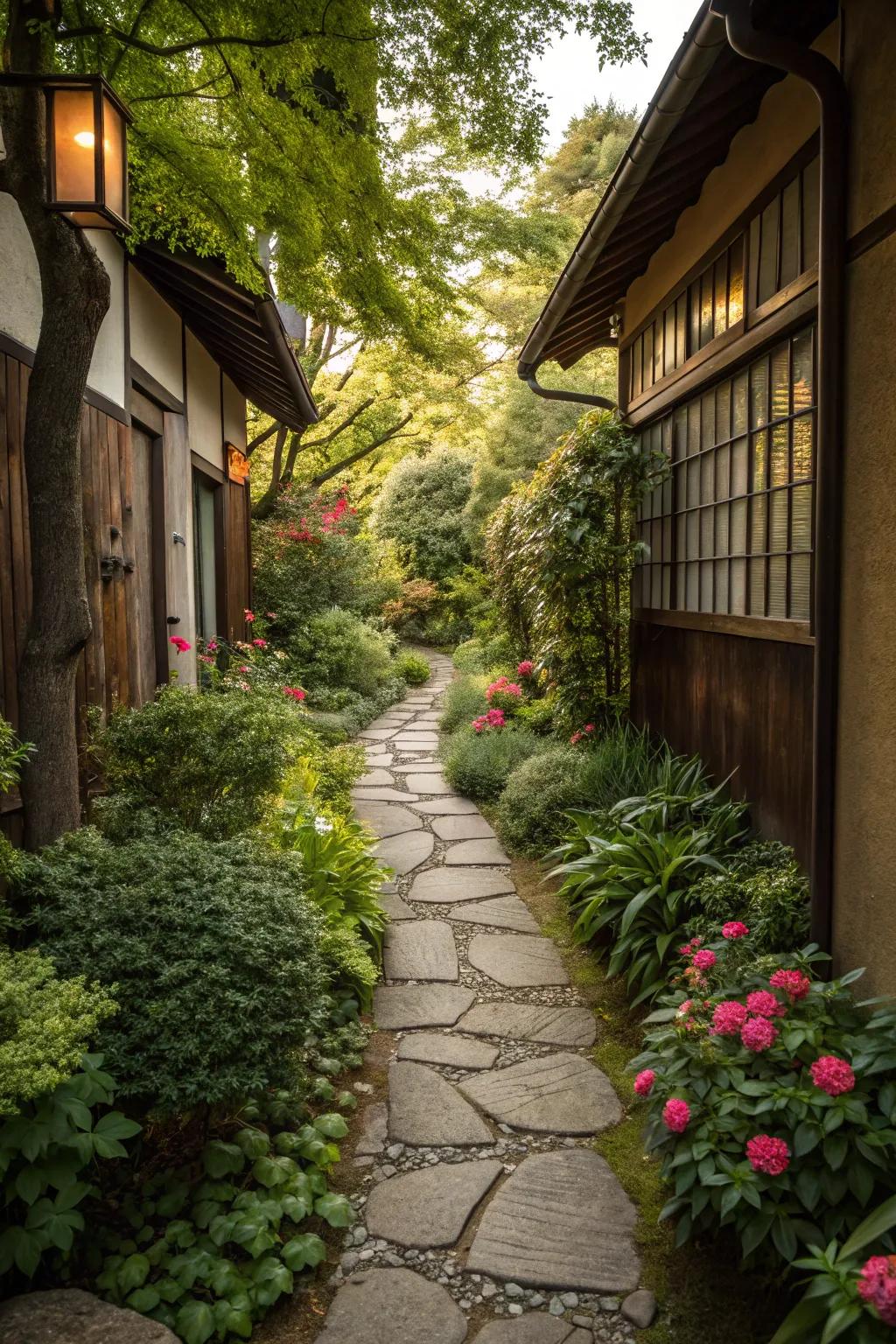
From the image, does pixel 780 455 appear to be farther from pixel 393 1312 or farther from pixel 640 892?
pixel 393 1312

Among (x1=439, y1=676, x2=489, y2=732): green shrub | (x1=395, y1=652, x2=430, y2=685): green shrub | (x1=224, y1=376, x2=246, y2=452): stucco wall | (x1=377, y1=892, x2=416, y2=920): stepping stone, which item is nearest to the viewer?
(x1=377, y1=892, x2=416, y2=920): stepping stone

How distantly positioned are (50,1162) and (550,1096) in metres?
1.78

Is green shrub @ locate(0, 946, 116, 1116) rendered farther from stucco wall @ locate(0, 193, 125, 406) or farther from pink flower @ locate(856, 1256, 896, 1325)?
stucco wall @ locate(0, 193, 125, 406)

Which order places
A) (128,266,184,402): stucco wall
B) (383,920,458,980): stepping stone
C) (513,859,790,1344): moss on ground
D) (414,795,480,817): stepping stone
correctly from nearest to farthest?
(513,859,790,1344): moss on ground → (383,920,458,980): stepping stone → (128,266,184,402): stucco wall → (414,795,480,817): stepping stone

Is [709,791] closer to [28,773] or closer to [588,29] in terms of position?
[28,773]

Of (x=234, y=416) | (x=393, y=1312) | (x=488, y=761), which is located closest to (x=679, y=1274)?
(x=393, y=1312)

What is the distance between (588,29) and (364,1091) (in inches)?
185

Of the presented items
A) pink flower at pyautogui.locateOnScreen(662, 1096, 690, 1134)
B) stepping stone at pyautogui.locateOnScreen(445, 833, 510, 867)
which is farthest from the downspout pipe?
stepping stone at pyautogui.locateOnScreen(445, 833, 510, 867)

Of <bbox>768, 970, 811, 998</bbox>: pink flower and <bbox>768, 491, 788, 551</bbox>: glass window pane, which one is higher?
<bbox>768, 491, 788, 551</bbox>: glass window pane

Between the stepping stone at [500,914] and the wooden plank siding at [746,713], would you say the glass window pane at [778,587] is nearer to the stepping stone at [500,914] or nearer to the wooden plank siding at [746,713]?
the wooden plank siding at [746,713]

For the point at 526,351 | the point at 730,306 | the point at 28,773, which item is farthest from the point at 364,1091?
the point at 526,351

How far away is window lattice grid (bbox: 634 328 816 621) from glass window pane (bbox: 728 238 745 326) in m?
0.32

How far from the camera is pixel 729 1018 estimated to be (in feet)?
7.70

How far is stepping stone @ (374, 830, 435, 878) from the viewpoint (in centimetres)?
573
